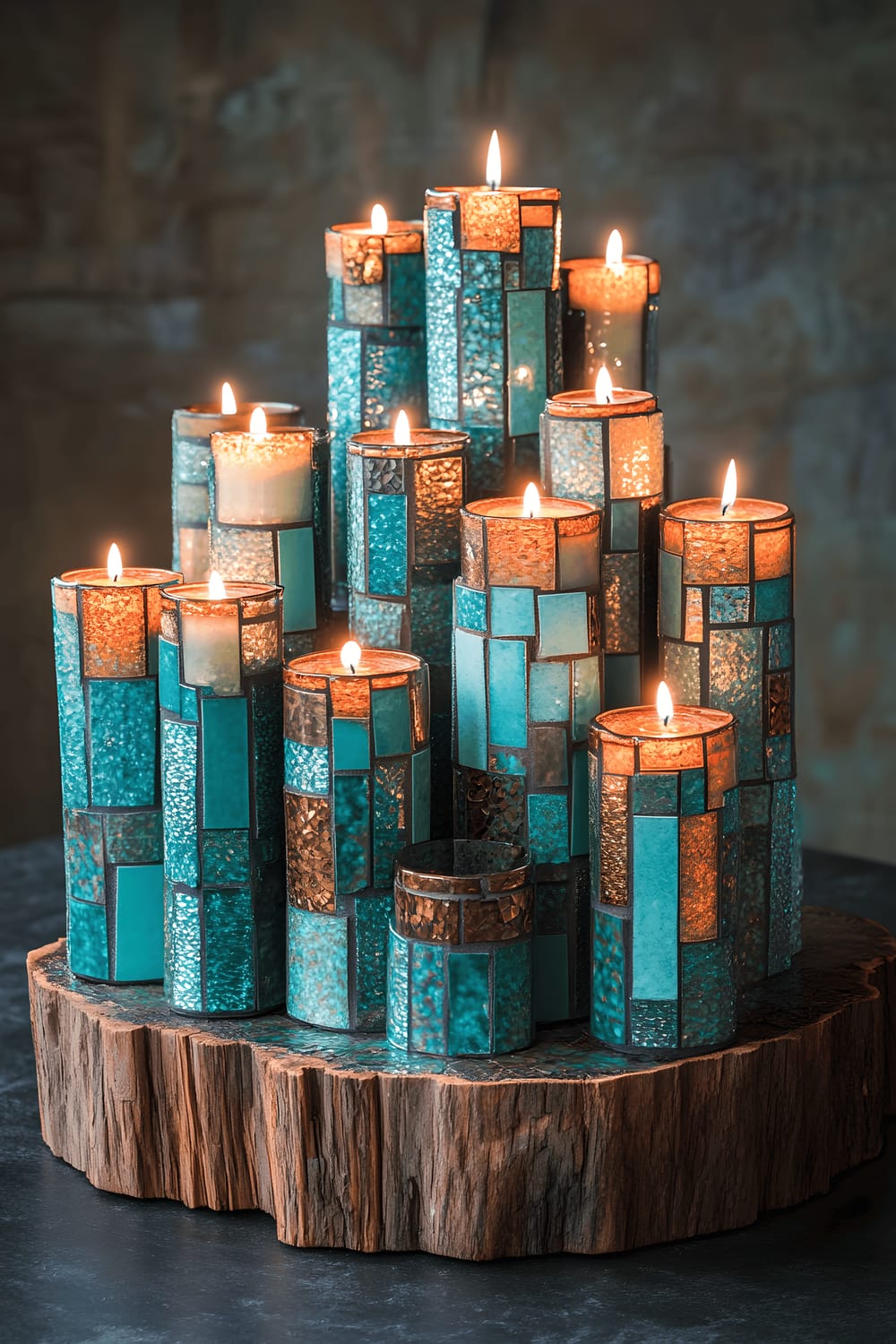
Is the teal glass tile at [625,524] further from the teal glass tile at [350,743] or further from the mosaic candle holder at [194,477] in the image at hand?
the mosaic candle holder at [194,477]

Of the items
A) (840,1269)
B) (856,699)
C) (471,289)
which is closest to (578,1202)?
(840,1269)

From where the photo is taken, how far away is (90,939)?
192 centimetres

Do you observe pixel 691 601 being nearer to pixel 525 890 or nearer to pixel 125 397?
pixel 525 890

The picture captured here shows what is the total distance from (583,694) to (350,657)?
192 millimetres

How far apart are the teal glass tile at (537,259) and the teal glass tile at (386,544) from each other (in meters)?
0.23

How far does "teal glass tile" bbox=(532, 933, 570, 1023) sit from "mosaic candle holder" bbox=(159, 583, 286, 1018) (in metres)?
0.22

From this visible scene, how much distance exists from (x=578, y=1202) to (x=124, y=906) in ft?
1.56

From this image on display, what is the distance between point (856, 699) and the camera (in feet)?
10.3

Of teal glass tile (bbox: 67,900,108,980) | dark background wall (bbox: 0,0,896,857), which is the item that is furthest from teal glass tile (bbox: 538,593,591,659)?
dark background wall (bbox: 0,0,896,857)

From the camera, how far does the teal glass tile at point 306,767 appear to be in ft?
5.74

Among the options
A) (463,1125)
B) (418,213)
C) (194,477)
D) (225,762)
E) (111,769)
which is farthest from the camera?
(418,213)

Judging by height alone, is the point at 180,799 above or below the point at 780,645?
below

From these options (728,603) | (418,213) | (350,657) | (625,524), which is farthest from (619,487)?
(418,213)

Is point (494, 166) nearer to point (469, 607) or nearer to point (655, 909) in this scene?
point (469, 607)
